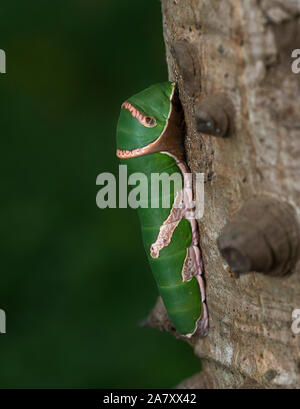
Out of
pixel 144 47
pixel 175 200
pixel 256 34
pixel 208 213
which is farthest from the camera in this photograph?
pixel 144 47

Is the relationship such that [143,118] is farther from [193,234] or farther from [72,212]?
[72,212]

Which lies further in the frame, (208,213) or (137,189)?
(137,189)

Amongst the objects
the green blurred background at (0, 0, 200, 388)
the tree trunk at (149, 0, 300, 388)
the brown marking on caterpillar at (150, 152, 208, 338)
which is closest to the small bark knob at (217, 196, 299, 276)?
the tree trunk at (149, 0, 300, 388)

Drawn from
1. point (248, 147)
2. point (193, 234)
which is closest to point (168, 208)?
point (193, 234)

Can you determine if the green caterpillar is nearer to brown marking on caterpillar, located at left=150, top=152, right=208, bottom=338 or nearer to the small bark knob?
brown marking on caterpillar, located at left=150, top=152, right=208, bottom=338

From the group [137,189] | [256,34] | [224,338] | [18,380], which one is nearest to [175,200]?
[137,189]

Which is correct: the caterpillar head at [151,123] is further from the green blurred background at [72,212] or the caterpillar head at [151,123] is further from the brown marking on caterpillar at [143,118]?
the green blurred background at [72,212]

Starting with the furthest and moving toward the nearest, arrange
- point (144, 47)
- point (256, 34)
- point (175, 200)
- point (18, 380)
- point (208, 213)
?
point (144, 47) < point (18, 380) < point (175, 200) < point (208, 213) < point (256, 34)

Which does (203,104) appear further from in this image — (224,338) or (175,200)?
(224,338)
